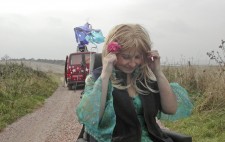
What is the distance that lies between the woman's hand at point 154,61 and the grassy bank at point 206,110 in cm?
328

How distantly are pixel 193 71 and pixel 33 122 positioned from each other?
482 cm

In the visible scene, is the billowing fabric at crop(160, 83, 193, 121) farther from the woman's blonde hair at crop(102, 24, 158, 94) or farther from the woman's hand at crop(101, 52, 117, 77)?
the woman's hand at crop(101, 52, 117, 77)

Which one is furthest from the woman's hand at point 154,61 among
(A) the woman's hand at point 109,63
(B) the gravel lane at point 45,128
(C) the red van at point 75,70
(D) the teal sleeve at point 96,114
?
(C) the red van at point 75,70

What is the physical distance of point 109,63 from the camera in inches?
121

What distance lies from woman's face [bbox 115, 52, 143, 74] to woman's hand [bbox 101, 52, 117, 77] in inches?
2.6

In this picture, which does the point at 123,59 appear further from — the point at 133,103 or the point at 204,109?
the point at 204,109

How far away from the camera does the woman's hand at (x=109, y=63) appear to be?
3066mm

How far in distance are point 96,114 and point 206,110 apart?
5.66m

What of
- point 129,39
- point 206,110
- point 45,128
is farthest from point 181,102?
point 45,128

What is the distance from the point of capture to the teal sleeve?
303 cm

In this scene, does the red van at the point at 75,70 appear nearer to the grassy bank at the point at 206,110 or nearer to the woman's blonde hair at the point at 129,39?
the grassy bank at the point at 206,110

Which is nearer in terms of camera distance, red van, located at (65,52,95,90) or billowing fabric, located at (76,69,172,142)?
billowing fabric, located at (76,69,172,142)

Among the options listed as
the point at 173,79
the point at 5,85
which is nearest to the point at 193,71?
the point at 173,79

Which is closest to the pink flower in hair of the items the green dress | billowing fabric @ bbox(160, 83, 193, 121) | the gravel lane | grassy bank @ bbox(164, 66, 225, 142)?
the green dress
